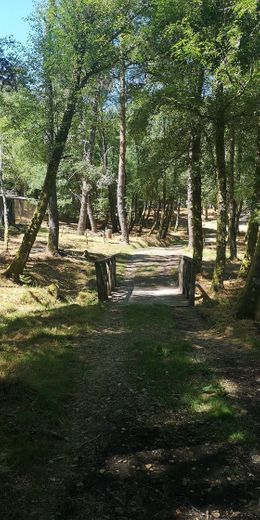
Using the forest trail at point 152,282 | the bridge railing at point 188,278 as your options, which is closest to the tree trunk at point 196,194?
the bridge railing at point 188,278

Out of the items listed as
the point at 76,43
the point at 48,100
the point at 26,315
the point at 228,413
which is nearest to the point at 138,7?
the point at 76,43

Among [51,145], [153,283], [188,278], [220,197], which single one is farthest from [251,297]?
[51,145]

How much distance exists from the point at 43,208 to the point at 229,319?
309 inches

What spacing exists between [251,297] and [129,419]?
6126 mm

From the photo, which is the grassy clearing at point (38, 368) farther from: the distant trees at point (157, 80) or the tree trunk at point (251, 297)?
the tree trunk at point (251, 297)

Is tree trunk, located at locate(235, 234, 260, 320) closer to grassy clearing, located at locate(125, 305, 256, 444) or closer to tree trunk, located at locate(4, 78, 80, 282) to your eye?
grassy clearing, located at locate(125, 305, 256, 444)

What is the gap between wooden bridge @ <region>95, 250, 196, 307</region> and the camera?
14.4m

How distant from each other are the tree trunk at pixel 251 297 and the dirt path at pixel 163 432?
1.46 m

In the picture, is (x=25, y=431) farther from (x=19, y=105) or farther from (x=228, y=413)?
(x=19, y=105)

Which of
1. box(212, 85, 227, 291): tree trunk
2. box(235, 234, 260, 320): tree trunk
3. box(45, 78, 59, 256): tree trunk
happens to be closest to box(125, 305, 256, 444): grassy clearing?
box(235, 234, 260, 320): tree trunk

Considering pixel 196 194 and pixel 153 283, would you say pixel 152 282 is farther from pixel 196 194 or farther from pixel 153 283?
pixel 196 194

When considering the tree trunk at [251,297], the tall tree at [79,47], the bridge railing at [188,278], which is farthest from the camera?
the tall tree at [79,47]

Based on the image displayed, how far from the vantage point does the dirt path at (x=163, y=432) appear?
4.31 m

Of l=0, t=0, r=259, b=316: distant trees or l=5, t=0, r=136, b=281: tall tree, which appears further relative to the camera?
l=5, t=0, r=136, b=281: tall tree
